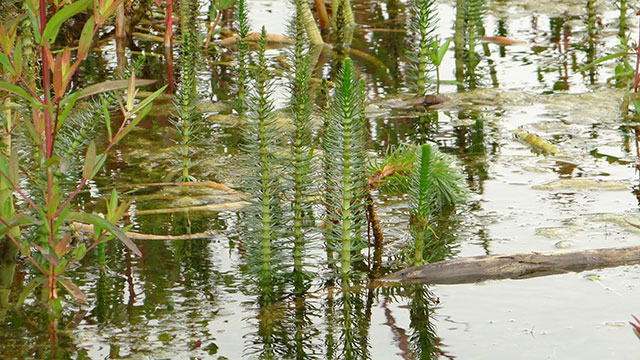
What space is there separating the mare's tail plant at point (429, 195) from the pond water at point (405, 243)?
3.6 inches

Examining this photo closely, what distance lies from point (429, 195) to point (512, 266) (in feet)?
1.39

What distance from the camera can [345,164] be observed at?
10.4 ft

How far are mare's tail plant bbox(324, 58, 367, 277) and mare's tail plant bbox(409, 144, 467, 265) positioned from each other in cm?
20

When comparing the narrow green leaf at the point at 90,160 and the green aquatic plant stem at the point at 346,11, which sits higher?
the green aquatic plant stem at the point at 346,11

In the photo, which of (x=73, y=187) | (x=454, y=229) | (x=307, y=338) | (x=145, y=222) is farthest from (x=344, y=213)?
(x=73, y=187)

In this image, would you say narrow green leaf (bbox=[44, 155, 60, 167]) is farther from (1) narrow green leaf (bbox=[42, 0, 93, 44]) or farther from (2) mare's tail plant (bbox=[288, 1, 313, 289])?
(2) mare's tail plant (bbox=[288, 1, 313, 289])

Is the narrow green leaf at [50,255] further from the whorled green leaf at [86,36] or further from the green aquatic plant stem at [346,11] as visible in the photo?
the green aquatic plant stem at [346,11]

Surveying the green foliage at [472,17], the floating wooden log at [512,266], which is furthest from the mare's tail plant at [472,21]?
the floating wooden log at [512,266]

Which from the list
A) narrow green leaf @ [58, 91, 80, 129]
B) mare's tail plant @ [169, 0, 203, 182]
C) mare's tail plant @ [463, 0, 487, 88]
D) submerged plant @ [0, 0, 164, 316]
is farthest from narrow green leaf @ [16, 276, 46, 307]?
mare's tail plant @ [463, 0, 487, 88]

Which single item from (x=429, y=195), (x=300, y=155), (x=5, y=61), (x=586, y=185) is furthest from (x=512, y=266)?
(x=5, y=61)

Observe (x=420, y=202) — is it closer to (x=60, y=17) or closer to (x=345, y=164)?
(x=345, y=164)

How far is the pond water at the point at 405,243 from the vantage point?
2898 millimetres

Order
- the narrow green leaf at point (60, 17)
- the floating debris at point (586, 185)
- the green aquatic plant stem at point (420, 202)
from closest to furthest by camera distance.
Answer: the narrow green leaf at point (60, 17) → the green aquatic plant stem at point (420, 202) → the floating debris at point (586, 185)

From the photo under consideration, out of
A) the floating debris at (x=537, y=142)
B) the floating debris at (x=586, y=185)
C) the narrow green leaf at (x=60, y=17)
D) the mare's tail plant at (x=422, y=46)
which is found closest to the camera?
the narrow green leaf at (x=60, y=17)
